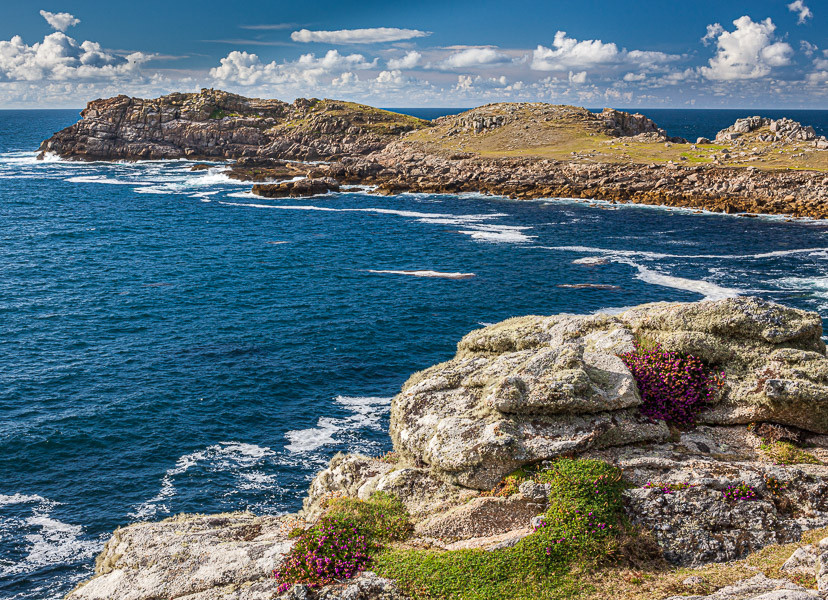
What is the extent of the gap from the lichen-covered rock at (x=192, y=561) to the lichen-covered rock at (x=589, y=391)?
4.96 meters

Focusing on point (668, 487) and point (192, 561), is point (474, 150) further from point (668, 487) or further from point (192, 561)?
point (192, 561)

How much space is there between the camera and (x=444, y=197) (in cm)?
11738

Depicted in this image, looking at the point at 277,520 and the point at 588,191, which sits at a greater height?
the point at 588,191

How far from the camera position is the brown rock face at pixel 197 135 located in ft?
550

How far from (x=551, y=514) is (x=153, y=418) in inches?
1119

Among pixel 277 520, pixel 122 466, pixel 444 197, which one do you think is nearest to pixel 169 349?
pixel 122 466

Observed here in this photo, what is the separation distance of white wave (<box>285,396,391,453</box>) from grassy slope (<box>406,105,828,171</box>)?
102 m

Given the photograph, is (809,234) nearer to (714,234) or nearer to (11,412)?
(714,234)

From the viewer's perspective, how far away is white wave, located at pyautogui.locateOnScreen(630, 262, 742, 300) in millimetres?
56094

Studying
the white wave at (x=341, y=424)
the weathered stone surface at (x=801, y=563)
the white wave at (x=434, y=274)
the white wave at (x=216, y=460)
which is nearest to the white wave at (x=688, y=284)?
the white wave at (x=434, y=274)

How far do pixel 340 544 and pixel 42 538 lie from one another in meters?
18.5

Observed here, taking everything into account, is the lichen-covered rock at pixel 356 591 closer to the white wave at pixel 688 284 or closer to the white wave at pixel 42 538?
the white wave at pixel 42 538

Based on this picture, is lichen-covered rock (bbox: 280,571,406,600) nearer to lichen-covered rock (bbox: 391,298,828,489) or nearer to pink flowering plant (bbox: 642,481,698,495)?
lichen-covered rock (bbox: 391,298,828,489)

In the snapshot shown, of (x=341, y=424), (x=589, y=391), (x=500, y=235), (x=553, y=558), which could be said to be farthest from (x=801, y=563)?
(x=500, y=235)
